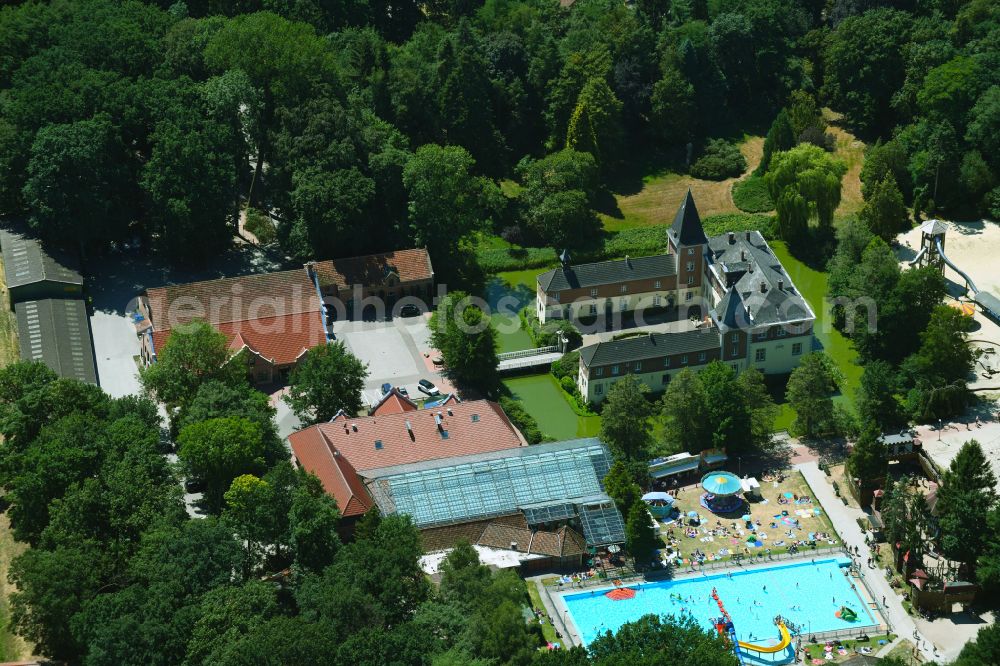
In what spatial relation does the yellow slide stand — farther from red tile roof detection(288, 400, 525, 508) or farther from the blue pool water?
red tile roof detection(288, 400, 525, 508)

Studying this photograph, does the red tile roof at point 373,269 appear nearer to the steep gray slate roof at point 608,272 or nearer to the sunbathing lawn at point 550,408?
the steep gray slate roof at point 608,272

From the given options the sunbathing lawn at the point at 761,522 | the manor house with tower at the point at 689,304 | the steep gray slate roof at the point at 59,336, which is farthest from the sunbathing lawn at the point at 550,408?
the steep gray slate roof at the point at 59,336

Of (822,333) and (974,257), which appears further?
(974,257)

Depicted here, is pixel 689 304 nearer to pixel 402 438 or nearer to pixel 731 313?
pixel 731 313

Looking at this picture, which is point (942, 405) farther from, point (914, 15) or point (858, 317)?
point (914, 15)

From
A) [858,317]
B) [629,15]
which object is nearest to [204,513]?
[858,317]

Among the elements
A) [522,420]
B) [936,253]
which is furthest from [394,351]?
[936,253]
